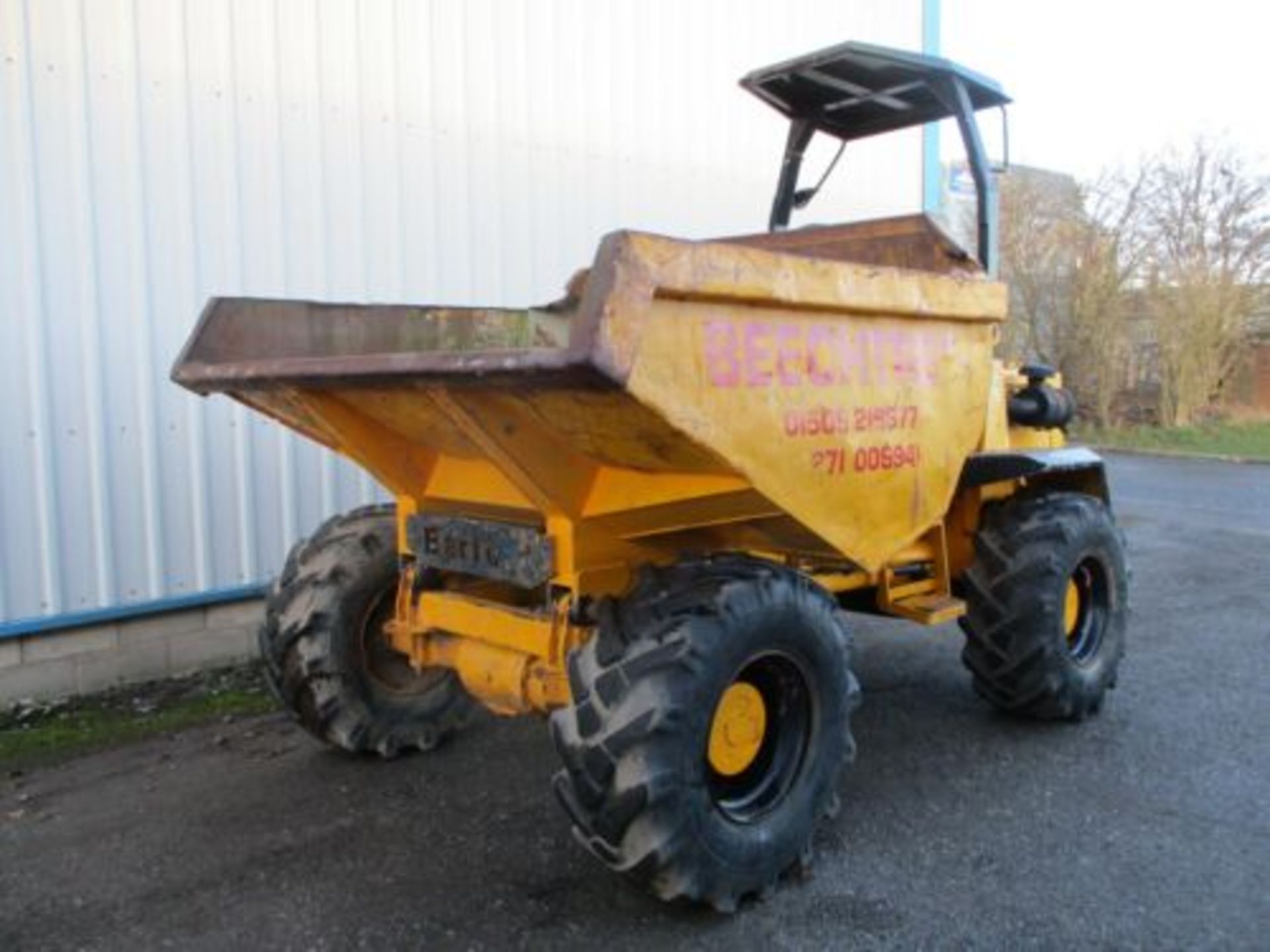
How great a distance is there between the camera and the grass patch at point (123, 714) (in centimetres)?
454

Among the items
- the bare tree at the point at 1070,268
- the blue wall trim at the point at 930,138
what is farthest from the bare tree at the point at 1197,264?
the blue wall trim at the point at 930,138

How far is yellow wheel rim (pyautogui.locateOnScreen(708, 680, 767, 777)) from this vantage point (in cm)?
318

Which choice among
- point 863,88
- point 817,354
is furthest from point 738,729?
Answer: point 863,88

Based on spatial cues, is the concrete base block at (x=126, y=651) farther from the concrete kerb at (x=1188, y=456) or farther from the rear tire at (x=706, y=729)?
the concrete kerb at (x=1188, y=456)

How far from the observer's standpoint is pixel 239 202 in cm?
541

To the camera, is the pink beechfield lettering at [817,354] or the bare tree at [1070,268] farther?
the bare tree at [1070,268]

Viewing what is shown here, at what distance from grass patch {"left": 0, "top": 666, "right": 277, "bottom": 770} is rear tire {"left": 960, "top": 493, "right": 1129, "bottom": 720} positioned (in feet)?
10.4

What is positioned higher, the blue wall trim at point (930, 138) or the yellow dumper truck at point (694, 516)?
the blue wall trim at point (930, 138)

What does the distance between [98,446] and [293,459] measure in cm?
98

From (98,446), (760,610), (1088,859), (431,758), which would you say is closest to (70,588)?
(98,446)

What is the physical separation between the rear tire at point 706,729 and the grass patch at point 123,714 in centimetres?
258

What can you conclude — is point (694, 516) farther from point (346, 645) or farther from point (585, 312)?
point (346, 645)

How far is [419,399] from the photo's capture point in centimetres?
307

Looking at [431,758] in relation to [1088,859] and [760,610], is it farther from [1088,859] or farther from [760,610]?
[1088,859]
